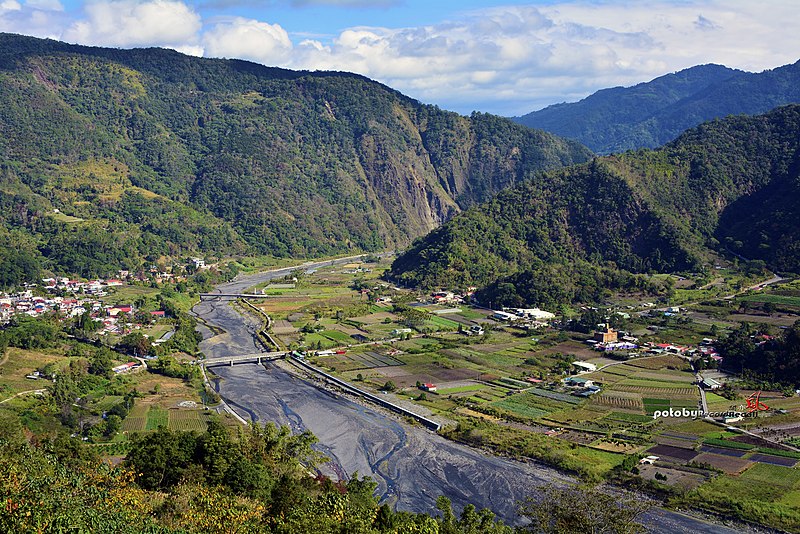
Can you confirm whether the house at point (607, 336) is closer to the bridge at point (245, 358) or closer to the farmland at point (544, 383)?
the farmland at point (544, 383)

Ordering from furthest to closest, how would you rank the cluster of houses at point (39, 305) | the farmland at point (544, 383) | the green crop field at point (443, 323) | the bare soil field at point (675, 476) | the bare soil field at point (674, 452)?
1. the green crop field at point (443, 323)
2. the cluster of houses at point (39, 305)
3. the bare soil field at point (674, 452)
4. the farmland at point (544, 383)
5. the bare soil field at point (675, 476)

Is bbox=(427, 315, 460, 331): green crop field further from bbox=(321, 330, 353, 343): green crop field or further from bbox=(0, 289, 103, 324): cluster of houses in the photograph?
bbox=(0, 289, 103, 324): cluster of houses

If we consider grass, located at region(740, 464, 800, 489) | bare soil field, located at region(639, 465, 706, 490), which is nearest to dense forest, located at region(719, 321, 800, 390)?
grass, located at region(740, 464, 800, 489)

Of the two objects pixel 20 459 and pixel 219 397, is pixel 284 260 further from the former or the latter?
pixel 20 459

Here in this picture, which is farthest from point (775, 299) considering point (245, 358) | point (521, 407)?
point (245, 358)

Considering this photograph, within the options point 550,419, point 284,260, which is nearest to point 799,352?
point 550,419

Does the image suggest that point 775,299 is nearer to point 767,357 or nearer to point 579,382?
point 767,357

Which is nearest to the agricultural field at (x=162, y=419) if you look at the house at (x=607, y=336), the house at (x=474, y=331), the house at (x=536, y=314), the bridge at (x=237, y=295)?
the house at (x=474, y=331)
